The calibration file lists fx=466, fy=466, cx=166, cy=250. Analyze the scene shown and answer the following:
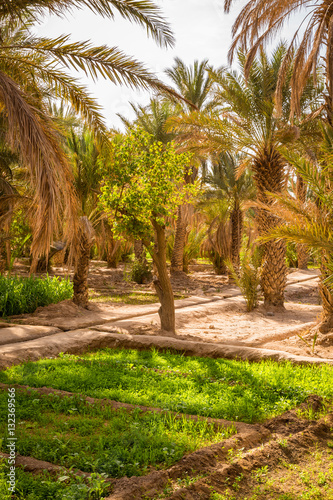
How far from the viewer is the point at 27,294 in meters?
10.3

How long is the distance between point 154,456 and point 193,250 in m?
18.5

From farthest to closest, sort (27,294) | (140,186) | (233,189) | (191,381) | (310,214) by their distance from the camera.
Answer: (233,189) → (27,294) → (140,186) → (310,214) → (191,381)

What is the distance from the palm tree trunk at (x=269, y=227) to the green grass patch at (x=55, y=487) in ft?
31.5

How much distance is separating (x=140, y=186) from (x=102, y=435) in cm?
530

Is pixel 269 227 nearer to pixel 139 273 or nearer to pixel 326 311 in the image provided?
pixel 326 311

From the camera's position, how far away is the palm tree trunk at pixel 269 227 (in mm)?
11883

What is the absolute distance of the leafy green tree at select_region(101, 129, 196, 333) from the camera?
7.96m

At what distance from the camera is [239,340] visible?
7.89 metres

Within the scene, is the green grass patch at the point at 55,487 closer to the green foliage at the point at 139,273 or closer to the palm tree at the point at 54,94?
the palm tree at the point at 54,94

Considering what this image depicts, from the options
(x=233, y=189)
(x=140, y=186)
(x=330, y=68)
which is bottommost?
(x=140, y=186)

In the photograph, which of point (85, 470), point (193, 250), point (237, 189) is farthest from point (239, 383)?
point (193, 250)

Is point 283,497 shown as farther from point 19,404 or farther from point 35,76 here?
point 35,76

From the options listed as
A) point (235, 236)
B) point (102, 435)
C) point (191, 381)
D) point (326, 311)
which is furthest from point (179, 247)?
point (102, 435)

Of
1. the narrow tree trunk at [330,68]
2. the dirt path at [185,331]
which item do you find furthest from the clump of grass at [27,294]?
the narrow tree trunk at [330,68]
